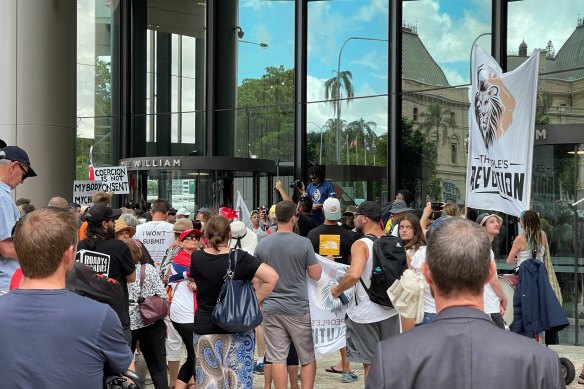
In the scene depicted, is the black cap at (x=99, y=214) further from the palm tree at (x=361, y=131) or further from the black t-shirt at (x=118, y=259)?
the palm tree at (x=361, y=131)

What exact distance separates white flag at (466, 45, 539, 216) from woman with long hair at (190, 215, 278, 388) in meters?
3.24

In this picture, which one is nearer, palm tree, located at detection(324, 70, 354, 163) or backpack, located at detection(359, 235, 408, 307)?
backpack, located at detection(359, 235, 408, 307)

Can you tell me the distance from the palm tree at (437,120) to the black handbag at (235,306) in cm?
1440

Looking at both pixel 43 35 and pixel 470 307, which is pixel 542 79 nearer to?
pixel 43 35

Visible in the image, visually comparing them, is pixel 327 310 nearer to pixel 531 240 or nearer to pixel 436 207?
pixel 531 240

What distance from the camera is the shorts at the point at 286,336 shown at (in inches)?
356

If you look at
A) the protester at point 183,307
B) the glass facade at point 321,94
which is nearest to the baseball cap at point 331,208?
the protester at point 183,307

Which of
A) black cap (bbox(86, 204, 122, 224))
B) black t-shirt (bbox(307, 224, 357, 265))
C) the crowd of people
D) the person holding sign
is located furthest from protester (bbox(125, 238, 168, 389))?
black t-shirt (bbox(307, 224, 357, 265))

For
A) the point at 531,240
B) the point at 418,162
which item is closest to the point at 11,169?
the point at 531,240

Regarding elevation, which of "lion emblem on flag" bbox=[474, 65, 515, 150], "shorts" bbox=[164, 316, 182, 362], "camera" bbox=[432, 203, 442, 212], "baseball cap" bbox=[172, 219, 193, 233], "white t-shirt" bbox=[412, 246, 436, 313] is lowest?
"shorts" bbox=[164, 316, 182, 362]

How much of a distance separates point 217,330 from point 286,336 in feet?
4.67

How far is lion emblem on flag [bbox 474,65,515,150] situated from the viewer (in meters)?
10.2

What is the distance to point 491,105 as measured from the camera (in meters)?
10.4

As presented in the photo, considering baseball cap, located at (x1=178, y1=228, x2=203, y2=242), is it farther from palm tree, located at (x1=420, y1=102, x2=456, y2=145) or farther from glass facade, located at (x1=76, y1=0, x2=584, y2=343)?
palm tree, located at (x1=420, y1=102, x2=456, y2=145)
